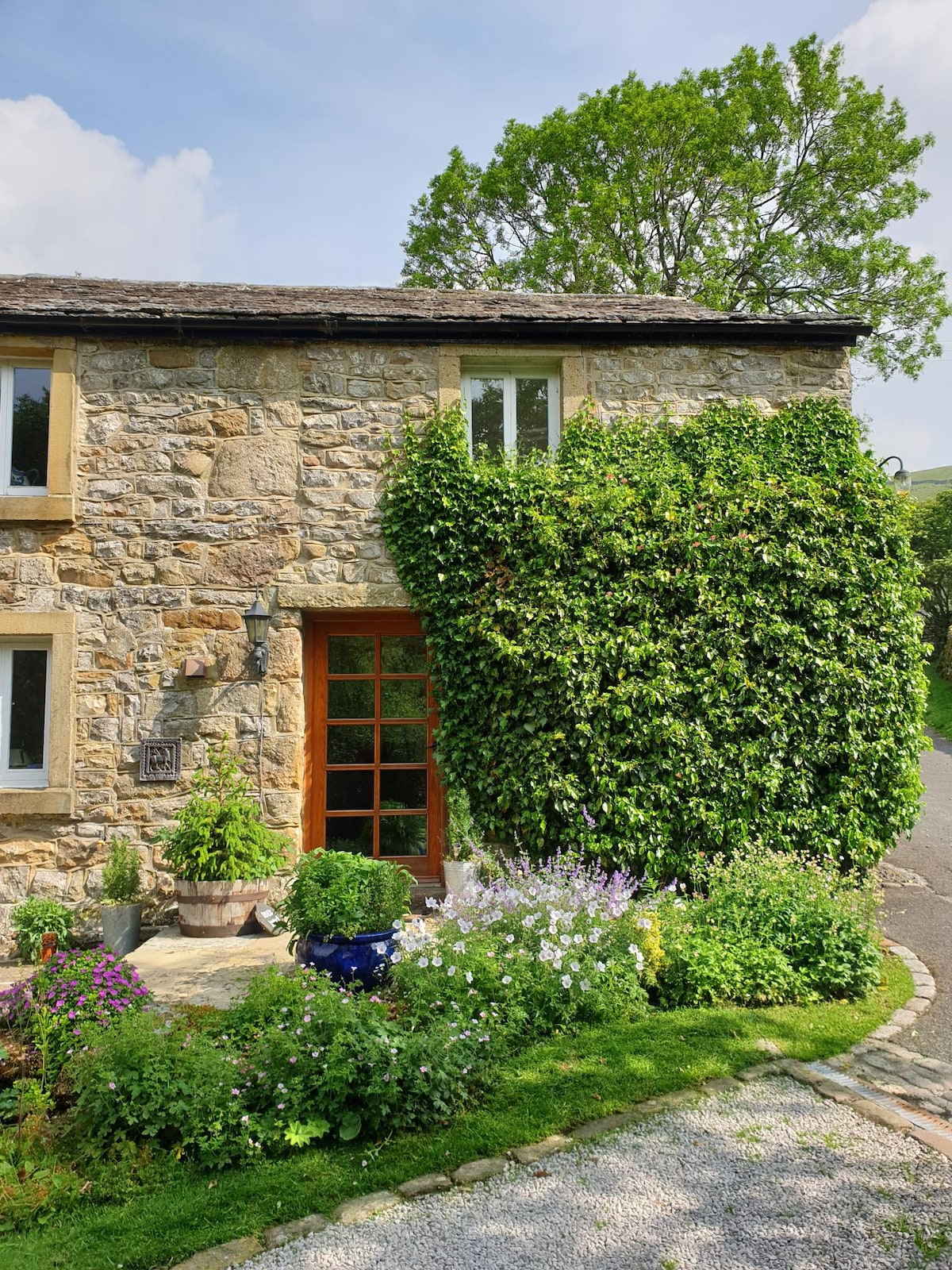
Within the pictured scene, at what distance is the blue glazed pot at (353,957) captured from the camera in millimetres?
4891

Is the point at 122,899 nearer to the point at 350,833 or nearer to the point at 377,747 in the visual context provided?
the point at 350,833

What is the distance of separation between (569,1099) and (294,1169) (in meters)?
1.29

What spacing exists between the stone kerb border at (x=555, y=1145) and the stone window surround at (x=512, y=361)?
5.60 meters

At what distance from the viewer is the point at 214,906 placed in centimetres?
647

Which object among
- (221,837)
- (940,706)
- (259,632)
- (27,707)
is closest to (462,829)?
(221,837)

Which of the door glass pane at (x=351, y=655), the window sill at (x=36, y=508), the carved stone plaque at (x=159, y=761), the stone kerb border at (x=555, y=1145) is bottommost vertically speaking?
the stone kerb border at (x=555, y=1145)

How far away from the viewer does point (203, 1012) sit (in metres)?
4.61

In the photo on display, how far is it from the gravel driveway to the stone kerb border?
6cm

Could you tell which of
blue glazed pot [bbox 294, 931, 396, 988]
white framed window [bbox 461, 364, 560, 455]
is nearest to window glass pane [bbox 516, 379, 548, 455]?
white framed window [bbox 461, 364, 560, 455]

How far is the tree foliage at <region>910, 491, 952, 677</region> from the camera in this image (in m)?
21.2

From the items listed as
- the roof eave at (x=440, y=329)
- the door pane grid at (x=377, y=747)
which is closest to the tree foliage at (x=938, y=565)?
the roof eave at (x=440, y=329)

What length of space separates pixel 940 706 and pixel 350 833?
1589cm

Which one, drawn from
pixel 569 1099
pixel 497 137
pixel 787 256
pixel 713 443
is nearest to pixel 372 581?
pixel 713 443

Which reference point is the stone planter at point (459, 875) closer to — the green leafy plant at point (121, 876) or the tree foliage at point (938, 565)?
the green leafy plant at point (121, 876)
